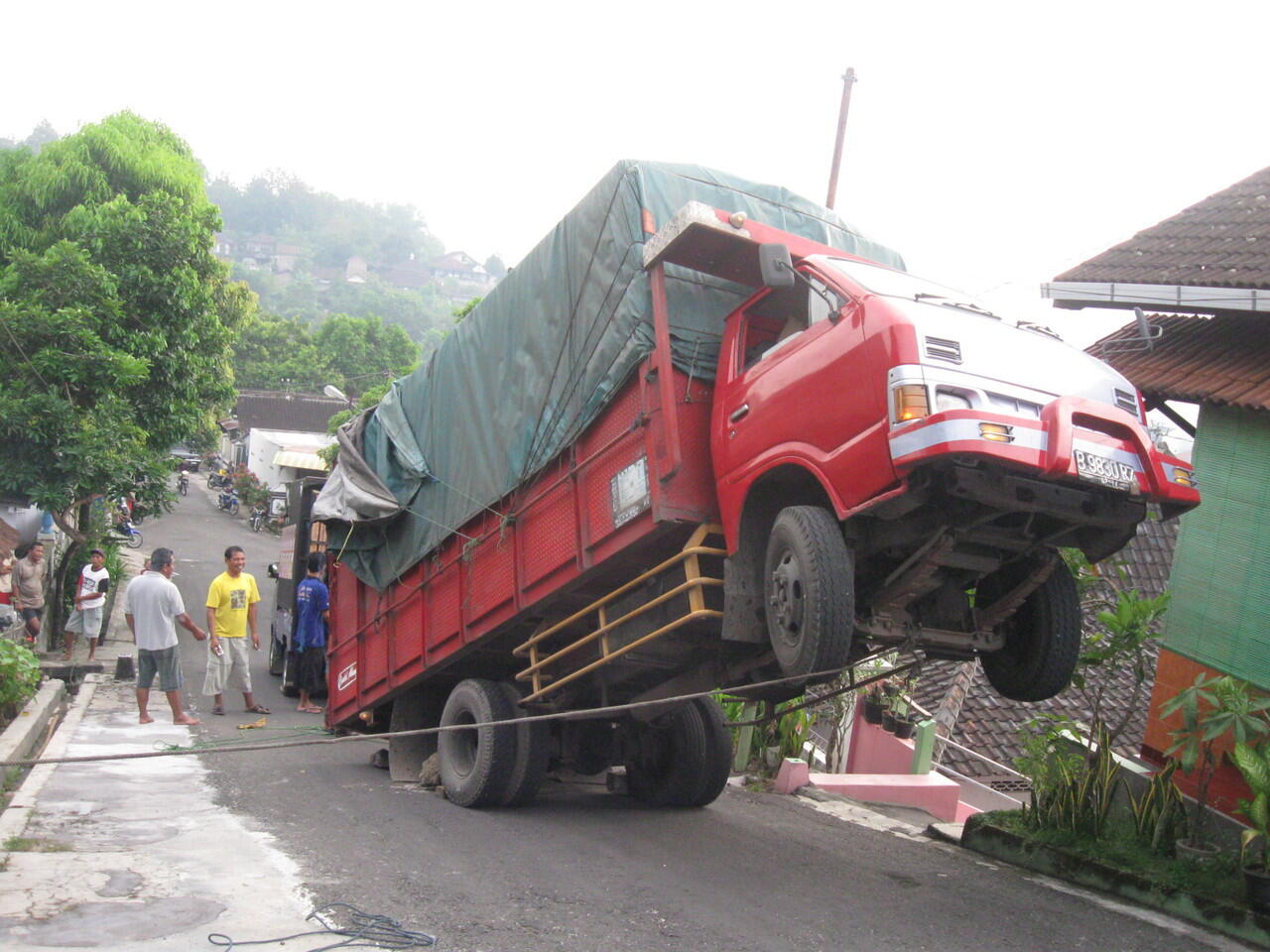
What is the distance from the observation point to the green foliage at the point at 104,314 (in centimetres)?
1399

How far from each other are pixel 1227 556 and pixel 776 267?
4.23 meters

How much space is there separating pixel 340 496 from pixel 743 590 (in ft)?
15.0

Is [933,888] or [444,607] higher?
[444,607]

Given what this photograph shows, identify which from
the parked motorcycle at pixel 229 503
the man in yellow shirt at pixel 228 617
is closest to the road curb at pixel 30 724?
the man in yellow shirt at pixel 228 617

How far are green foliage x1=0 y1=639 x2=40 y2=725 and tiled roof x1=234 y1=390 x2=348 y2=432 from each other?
45.5m

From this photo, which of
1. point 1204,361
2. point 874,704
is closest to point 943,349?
point 1204,361

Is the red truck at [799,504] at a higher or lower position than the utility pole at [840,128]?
lower

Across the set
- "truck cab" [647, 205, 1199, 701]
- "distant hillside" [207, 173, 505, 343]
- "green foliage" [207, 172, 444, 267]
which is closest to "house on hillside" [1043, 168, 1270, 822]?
"truck cab" [647, 205, 1199, 701]

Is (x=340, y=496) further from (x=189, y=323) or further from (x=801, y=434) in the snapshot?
(x=189, y=323)

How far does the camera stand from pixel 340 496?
899cm

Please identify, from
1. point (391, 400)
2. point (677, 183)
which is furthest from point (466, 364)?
point (677, 183)

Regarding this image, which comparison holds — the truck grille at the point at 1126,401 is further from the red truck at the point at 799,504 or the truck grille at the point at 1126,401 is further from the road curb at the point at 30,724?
the road curb at the point at 30,724

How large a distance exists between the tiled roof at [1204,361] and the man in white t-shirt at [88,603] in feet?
39.6

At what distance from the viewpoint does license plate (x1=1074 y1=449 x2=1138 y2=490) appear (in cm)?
461
